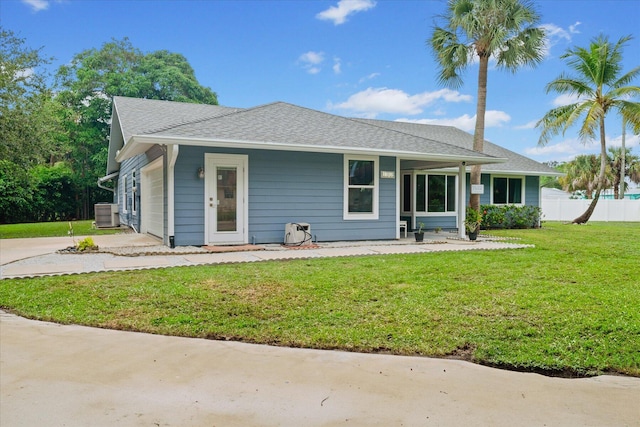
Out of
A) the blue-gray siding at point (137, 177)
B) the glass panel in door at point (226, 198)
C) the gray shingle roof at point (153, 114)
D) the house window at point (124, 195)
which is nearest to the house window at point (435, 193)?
the gray shingle roof at point (153, 114)

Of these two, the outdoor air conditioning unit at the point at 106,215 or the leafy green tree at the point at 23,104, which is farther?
the outdoor air conditioning unit at the point at 106,215

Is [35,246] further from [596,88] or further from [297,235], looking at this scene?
[596,88]

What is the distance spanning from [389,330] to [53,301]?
374 cm

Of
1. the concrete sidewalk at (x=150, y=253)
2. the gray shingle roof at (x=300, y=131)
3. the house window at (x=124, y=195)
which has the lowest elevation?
the concrete sidewalk at (x=150, y=253)

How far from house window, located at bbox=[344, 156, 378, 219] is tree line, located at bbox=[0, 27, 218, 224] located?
1103cm

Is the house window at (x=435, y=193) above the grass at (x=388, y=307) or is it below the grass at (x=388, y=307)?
above

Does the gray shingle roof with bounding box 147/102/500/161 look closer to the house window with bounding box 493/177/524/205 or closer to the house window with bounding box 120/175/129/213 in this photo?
the house window with bounding box 493/177/524/205

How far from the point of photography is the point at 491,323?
419 cm

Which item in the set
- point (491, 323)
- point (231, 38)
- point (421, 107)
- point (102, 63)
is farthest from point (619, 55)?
point (102, 63)

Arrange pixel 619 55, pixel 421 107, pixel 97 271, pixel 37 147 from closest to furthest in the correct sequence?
pixel 97 271 < pixel 37 147 < pixel 619 55 < pixel 421 107

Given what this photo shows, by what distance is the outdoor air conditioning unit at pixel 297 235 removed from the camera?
1025 cm

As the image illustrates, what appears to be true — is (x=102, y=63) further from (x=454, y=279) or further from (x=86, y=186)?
(x=454, y=279)

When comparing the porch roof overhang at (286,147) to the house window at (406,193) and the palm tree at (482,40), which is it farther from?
the palm tree at (482,40)

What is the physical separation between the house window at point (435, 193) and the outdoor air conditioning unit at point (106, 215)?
11.8 m
